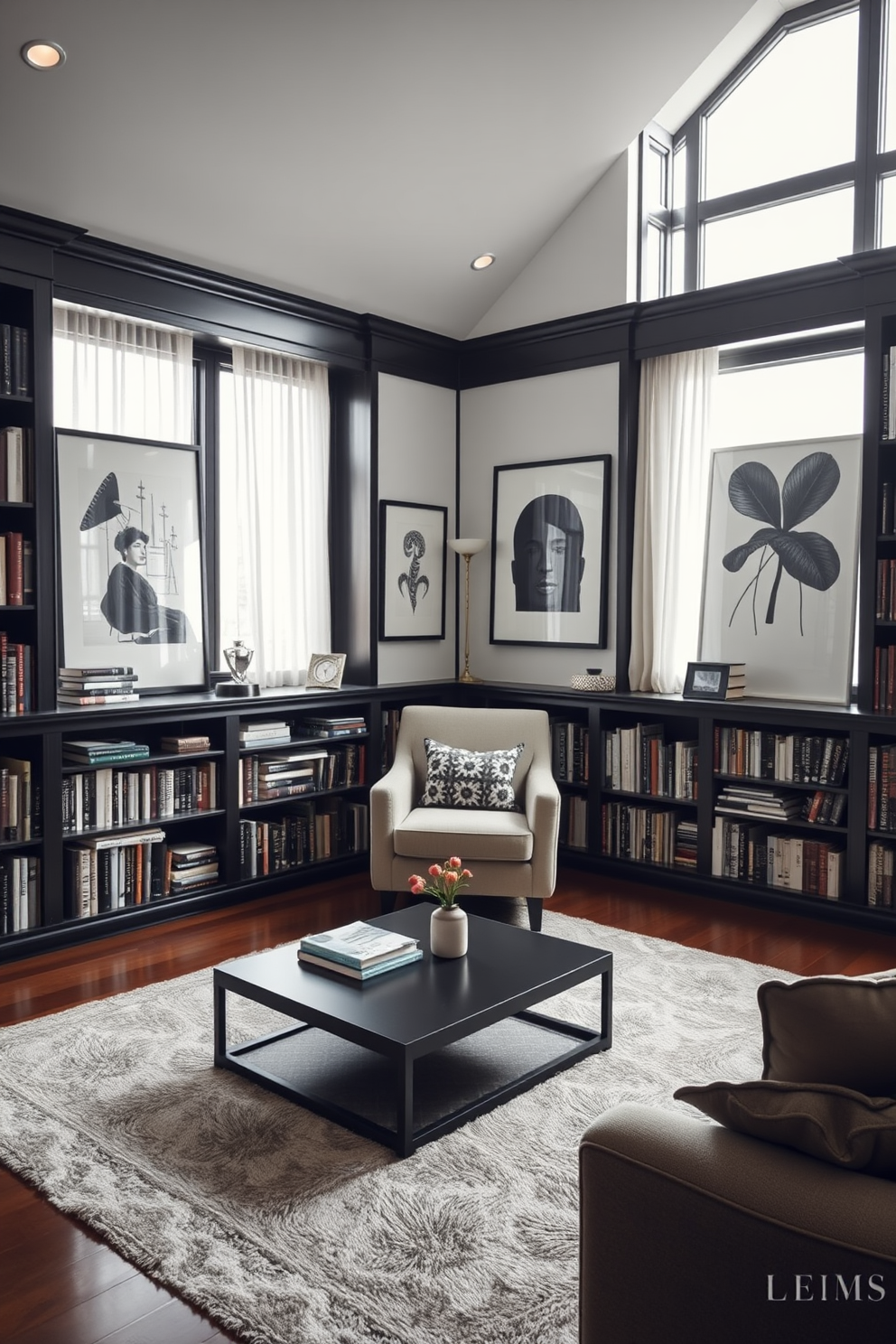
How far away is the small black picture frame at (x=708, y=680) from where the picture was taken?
4.73 metres

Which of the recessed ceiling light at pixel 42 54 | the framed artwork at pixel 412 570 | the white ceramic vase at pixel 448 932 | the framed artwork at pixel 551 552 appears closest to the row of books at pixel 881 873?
the framed artwork at pixel 551 552

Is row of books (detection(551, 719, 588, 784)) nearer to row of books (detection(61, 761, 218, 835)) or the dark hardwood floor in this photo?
the dark hardwood floor

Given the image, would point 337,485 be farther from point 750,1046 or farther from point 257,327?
point 750,1046

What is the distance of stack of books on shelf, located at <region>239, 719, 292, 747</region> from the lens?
4.73 meters

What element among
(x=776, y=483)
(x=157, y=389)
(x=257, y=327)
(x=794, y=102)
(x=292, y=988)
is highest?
(x=794, y=102)

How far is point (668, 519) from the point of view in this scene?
5207 mm

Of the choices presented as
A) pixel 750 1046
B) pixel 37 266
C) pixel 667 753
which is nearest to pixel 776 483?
pixel 667 753

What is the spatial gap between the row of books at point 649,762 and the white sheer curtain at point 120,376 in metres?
2.54

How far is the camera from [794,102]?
4859 millimetres

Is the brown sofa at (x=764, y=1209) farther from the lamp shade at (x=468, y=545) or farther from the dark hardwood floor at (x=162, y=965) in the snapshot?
the lamp shade at (x=468, y=545)

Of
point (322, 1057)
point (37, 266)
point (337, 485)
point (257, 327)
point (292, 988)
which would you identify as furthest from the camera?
point (337, 485)

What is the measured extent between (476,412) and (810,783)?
2.80m

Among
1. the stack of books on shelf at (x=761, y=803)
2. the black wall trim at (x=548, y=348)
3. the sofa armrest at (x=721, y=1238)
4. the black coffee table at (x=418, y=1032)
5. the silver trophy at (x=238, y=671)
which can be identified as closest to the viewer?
the sofa armrest at (x=721, y=1238)

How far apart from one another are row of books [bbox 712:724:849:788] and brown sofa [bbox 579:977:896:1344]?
3.20 metres
